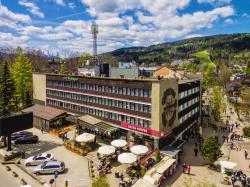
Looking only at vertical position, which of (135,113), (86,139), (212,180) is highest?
(135,113)

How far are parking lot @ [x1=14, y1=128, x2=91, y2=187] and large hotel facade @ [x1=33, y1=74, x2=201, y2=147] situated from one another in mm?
9612

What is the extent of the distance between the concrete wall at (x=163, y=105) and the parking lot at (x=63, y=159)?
1364 centimetres

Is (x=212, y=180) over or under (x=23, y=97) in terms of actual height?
under

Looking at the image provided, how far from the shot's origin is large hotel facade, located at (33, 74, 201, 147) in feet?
136

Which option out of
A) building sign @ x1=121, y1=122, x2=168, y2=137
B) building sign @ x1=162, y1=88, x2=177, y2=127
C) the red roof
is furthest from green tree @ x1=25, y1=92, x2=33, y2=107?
building sign @ x1=162, y1=88, x2=177, y2=127

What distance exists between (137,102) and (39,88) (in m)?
36.1

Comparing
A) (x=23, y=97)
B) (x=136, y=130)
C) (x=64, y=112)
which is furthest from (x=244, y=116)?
(x=23, y=97)

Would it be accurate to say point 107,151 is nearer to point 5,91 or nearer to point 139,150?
point 139,150

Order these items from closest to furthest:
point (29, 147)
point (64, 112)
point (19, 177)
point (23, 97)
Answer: point (19, 177) → point (29, 147) → point (64, 112) → point (23, 97)

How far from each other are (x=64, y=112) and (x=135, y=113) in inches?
868

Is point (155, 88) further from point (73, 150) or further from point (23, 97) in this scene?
point (23, 97)

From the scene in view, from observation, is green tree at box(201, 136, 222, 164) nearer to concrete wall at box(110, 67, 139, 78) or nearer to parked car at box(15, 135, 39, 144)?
concrete wall at box(110, 67, 139, 78)

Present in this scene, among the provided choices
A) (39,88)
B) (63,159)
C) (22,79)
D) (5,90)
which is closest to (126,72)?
(63,159)

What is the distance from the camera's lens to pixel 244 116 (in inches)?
3046
